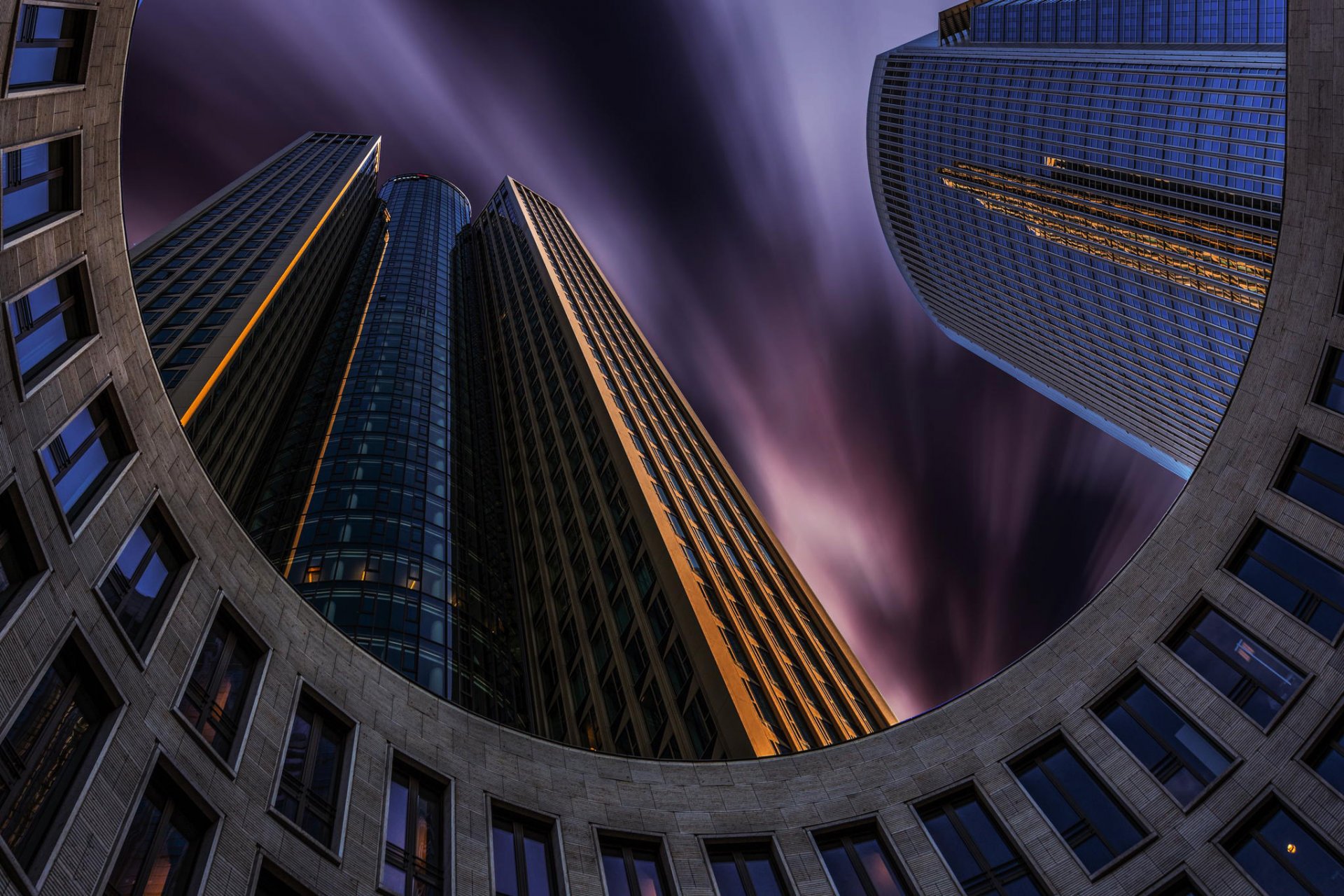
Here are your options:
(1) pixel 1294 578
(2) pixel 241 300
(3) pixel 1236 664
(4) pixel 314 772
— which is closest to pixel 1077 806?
(3) pixel 1236 664

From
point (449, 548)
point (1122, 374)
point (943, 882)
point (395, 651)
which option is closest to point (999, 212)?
point (1122, 374)

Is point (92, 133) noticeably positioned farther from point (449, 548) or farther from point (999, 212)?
point (999, 212)

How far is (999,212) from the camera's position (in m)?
176

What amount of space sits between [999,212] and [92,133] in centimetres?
17757

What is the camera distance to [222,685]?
71.0 ft

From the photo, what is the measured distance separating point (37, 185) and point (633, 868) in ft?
78.3

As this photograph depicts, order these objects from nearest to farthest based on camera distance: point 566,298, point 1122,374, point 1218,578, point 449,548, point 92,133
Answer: point 92,133 < point 1218,578 < point 449,548 < point 566,298 < point 1122,374

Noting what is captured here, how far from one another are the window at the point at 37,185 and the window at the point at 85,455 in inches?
171

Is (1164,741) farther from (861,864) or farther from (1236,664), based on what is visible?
(861,864)

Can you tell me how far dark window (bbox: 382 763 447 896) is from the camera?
21.5 m

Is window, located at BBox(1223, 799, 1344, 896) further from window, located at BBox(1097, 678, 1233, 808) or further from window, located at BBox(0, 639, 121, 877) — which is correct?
window, located at BBox(0, 639, 121, 877)

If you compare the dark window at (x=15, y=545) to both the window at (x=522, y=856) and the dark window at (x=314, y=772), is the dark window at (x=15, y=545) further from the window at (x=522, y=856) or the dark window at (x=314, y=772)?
the window at (x=522, y=856)

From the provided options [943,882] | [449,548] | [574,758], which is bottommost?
[943,882]

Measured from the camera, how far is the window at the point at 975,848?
2558cm
